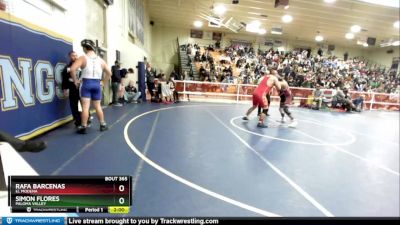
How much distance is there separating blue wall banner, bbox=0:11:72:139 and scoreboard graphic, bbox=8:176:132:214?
0.14 metres

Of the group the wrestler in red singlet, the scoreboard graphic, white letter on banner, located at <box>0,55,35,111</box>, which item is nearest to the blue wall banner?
white letter on banner, located at <box>0,55,35,111</box>

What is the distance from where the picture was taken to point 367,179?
39.4 inches

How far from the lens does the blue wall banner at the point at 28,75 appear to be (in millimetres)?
477

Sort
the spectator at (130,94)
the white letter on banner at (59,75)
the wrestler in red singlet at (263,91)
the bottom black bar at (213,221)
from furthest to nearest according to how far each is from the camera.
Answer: the spectator at (130,94), the wrestler in red singlet at (263,91), the white letter on banner at (59,75), the bottom black bar at (213,221)

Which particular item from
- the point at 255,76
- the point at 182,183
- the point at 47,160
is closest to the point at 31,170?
the point at 47,160

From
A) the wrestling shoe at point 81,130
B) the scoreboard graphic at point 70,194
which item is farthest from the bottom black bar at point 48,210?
the wrestling shoe at point 81,130

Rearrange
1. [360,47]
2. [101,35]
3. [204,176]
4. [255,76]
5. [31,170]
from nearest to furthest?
[31,170]
[360,47]
[255,76]
[204,176]
[101,35]

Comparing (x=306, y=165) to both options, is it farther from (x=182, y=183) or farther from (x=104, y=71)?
(x=104, y=71)

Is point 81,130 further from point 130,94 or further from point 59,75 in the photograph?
point 130,94

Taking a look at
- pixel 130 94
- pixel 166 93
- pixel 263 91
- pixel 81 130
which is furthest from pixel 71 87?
pixel 166 93

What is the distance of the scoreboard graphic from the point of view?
300mm

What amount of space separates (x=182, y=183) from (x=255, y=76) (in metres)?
0.45

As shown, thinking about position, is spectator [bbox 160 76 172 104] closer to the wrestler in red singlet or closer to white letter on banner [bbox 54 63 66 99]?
the wrestler in red singlet

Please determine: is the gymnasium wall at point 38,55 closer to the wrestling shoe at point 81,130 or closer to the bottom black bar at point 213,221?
the wrestling shoe at point 81,130
